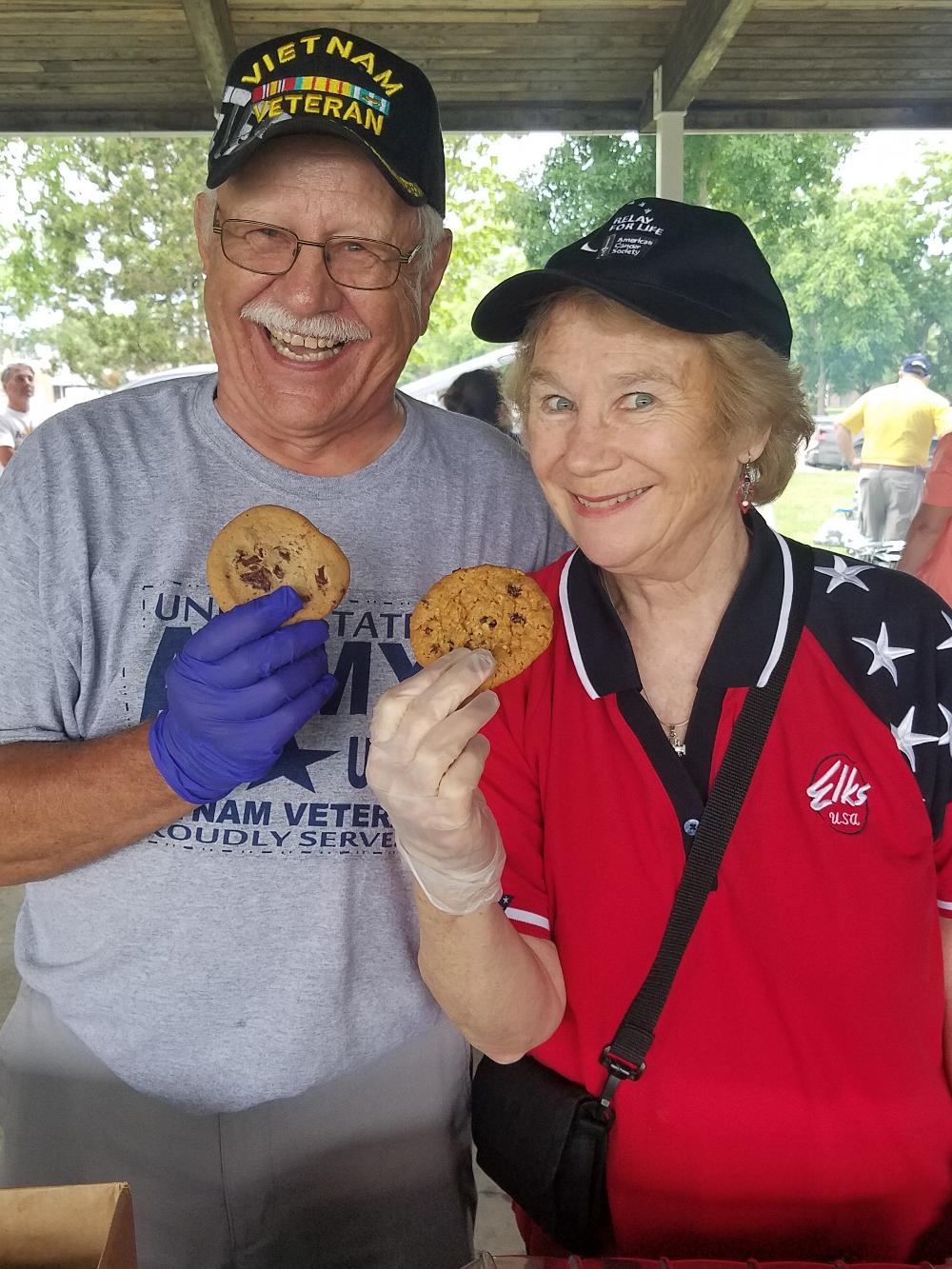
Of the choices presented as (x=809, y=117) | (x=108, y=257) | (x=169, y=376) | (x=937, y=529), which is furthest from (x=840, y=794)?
(x=108, y=257)

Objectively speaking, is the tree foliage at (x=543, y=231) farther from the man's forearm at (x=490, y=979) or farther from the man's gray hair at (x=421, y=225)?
the man's forearm at (x=490, y=979)

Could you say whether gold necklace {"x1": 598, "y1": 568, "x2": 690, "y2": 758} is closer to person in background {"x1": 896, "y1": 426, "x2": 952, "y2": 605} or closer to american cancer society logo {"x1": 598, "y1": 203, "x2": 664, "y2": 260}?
american cancer society logo {"x1": 598, "y1": 203, "x2": 664, "y2": 260}

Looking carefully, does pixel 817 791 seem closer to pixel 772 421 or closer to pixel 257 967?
pixel 772 421

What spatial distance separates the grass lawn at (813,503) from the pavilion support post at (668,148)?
3.14m

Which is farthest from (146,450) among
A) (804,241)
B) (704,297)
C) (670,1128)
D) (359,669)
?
(804,241)

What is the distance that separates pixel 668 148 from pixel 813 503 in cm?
428

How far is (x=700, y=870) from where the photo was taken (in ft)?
4.72

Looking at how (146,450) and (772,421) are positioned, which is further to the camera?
(146,450)

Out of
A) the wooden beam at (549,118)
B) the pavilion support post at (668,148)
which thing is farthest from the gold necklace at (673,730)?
the wooden beam at (549,118)

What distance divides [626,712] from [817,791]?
31 centimetres

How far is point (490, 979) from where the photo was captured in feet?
4.69

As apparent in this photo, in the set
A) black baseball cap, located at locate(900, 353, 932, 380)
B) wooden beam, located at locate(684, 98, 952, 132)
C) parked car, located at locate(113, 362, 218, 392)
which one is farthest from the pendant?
black baseball cap, located at locate(900, 353, 932, 380)

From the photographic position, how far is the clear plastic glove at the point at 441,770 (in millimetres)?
1248

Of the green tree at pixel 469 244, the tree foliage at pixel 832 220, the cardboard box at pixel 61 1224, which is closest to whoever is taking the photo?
the cardboard box at pixel 61 1224
